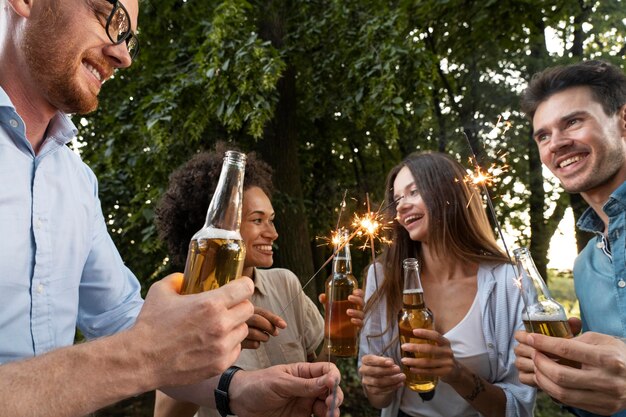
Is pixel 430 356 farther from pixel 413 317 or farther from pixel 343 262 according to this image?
pixel 343 262

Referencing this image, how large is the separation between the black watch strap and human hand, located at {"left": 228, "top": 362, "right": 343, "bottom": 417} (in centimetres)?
2

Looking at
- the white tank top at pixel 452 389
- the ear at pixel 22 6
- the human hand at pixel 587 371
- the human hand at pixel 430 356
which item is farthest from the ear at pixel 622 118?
the ear at pixel 22 6

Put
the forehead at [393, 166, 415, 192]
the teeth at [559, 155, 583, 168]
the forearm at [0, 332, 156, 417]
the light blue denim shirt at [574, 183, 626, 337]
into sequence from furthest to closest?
1. the forehead at [393, 166, 415, 192]
2. the teeth at [559, 155, 583, 168]
3. the light blue denim shirt at [574, 183, 626, 337]
4. the forearm at [0, 332, 156, 417]

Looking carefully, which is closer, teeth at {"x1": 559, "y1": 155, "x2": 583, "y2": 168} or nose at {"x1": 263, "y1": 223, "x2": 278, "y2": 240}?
teeth at {"x1": 559, "y1": 155, "x2": 583, "y2": 168}

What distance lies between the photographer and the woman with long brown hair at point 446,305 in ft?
6.89

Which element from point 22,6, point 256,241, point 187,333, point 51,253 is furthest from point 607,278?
point 22,6

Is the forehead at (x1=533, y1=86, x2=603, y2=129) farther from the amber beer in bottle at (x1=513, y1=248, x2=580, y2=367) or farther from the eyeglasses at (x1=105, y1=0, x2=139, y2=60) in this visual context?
the eyeglasses at (x1=105, y1=0, x2=139, y2=60)

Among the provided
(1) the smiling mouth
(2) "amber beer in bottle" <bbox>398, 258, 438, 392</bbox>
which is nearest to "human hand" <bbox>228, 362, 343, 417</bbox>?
(2) "amber beer in bottle" <bbox>398, 258, 438, 392</bbox>

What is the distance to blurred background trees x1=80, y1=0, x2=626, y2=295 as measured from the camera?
4828 millimetres

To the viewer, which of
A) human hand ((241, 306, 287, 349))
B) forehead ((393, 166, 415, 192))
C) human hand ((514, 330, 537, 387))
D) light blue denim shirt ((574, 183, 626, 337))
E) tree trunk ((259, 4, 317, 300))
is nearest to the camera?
human hand ((514, 330, 537, 387))

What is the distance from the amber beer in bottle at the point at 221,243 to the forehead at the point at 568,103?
1921 millimetres

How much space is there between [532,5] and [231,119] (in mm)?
3418

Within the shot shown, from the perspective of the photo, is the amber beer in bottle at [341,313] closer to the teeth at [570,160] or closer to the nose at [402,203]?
the nose at [402,203]

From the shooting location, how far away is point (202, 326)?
3.22 feet
